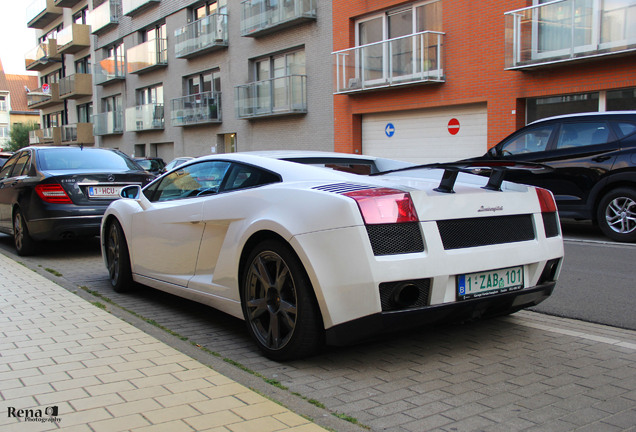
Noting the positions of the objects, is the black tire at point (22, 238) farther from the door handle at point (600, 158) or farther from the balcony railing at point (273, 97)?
the balcony railing at point (273, 97)

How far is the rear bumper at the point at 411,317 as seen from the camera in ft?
12.0

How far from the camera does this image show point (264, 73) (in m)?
25.9

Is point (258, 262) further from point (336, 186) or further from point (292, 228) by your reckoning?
point (336, 186)

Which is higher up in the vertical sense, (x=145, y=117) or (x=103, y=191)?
(x=145, y=117)

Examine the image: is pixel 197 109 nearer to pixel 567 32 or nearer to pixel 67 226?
pixel 567 32

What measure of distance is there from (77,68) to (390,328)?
4867 cm

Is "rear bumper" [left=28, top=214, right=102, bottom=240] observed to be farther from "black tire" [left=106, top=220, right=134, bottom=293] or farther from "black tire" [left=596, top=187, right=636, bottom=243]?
"black tire" [left=596, top=187, right=636, bottom=243]

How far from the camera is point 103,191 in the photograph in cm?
889

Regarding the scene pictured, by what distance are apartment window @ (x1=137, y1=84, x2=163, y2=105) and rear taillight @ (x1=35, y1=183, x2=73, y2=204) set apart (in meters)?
25.7

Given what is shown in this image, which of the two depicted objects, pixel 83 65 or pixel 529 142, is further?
pixel 83 65

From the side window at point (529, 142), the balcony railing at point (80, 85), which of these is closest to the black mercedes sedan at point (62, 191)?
the side window at point (529, 142)

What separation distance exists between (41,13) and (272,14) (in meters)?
34.5

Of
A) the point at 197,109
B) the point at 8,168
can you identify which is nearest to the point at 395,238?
the point at 8,168

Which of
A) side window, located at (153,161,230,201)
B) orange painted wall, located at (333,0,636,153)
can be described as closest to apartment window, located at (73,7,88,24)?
orange painted wall, located at (333,0,636,153)
